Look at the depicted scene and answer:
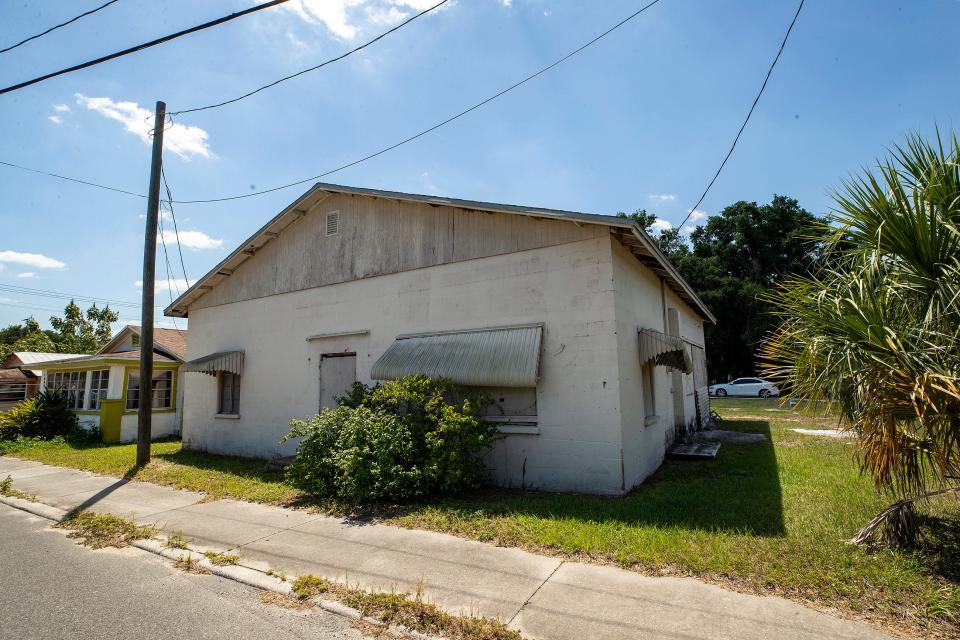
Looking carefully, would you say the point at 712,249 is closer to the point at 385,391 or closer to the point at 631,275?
the point at 631,275

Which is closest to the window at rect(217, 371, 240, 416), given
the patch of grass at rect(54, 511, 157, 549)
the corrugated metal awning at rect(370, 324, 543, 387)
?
the patch of grass at rect(54, 511, 157, 549)

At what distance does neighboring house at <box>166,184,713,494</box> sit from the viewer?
7.69 m

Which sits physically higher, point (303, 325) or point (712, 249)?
point (712, 249)

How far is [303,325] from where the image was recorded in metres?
11.6

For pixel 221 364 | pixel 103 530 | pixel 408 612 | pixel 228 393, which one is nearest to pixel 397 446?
pixel 408 612

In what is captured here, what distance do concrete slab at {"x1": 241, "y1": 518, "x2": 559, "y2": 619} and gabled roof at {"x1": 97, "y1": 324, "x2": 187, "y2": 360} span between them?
1523 centimetres

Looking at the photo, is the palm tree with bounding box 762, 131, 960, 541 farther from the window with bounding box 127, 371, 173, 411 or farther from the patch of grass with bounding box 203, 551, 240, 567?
the window with bounding box 127, 371, 173, 411

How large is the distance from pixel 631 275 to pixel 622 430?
3069 mm

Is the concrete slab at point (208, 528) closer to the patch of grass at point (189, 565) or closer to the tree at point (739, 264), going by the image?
the patch of grass at point (189, 565)

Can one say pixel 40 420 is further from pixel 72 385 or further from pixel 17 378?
pixel 17 378

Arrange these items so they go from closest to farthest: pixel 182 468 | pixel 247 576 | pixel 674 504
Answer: pixel 247 576 → pixel 674 504 → pixel 182 468

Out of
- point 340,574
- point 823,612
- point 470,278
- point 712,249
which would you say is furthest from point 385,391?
point 712,249

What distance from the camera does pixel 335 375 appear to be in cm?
1091

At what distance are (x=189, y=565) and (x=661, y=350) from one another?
24.6 feet
